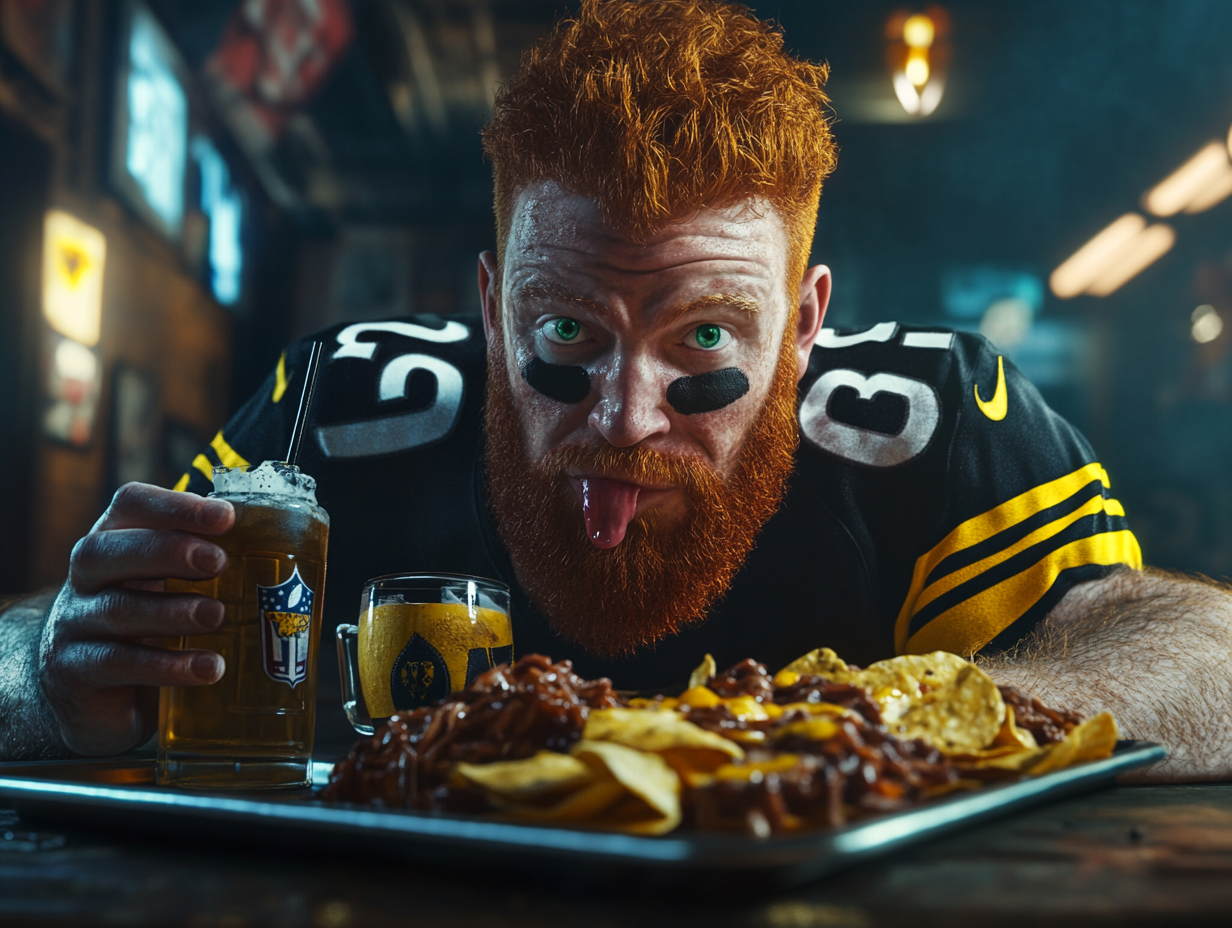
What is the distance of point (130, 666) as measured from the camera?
42.0 inches

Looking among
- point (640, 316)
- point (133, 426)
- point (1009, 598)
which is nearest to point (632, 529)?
point (640, 316)

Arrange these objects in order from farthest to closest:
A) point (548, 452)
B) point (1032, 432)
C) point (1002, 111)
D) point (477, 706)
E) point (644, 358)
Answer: point (1002, 111)
point (1032, 432)
point (548, 452)
point (644, 358)
point (477, 706)

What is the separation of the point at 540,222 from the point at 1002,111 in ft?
21.4

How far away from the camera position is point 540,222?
1705 millimetres

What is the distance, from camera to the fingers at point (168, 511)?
0.97 m

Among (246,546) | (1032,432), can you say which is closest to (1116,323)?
(1032,432)

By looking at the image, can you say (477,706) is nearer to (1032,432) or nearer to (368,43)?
(1032,432)

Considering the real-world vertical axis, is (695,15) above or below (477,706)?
above

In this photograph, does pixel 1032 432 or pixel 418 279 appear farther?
pixel 418 279

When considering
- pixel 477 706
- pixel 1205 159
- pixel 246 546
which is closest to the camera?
pixel 477 706

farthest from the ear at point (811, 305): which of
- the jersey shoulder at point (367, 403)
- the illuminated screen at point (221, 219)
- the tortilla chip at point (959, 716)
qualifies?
the illuminated screen at point (221, 219)

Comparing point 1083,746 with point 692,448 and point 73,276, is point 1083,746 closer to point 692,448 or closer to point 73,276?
point 692,448

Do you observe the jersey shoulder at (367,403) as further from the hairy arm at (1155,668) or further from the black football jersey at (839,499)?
the hairy arm at (1155,668)

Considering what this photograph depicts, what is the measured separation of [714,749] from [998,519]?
1361mm
